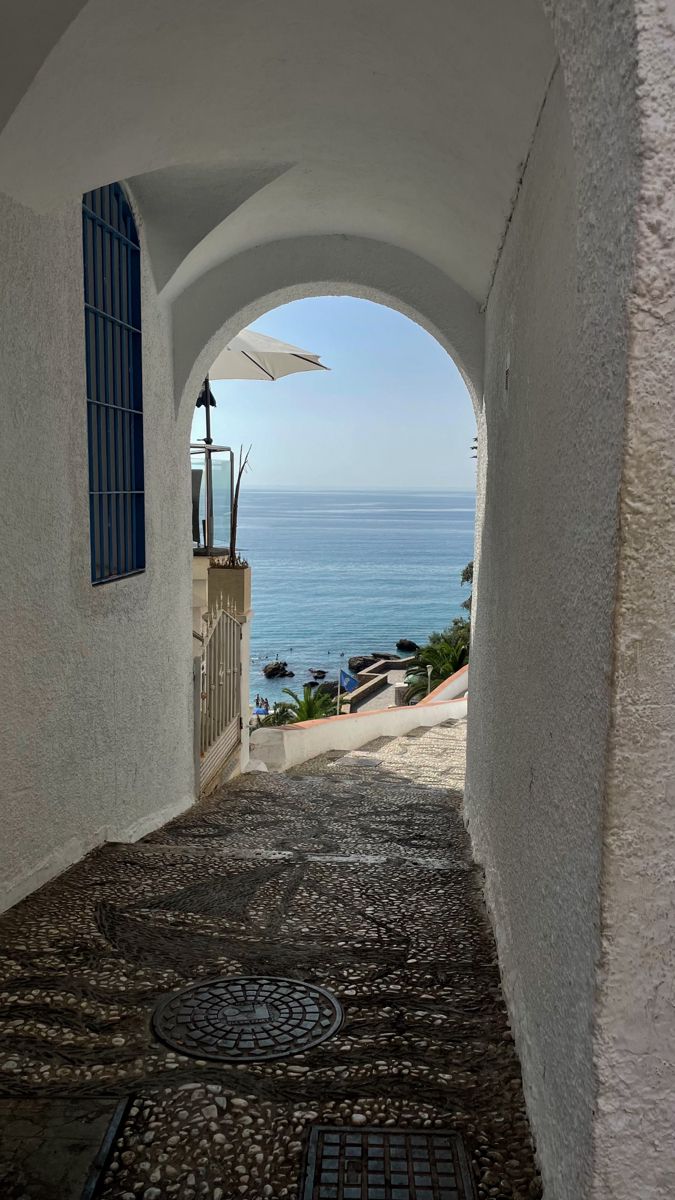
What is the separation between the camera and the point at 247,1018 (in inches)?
136

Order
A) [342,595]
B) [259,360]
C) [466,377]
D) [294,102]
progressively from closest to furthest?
[294,102], [466,377], [259,360], [342,595]

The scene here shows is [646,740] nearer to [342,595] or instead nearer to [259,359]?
[259,359]

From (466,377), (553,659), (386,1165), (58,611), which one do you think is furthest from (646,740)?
(466,377)

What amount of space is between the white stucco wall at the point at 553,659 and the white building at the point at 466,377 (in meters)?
0.02

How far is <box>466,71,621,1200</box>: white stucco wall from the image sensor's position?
2016 millimetres

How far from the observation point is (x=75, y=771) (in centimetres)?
547

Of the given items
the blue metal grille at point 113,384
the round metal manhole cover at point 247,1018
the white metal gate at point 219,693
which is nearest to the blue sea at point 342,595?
the white metal gate at point 219,693

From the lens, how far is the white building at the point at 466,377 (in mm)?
1864

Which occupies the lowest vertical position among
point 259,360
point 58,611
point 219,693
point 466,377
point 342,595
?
point 342,595

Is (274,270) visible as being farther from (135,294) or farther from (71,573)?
(71,573)

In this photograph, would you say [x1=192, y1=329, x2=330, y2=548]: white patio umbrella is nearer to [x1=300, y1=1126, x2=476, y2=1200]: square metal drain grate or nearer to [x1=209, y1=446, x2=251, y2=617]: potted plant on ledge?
[x1=209, y1=446, x2=251, y2=617]: potted plant on ledge

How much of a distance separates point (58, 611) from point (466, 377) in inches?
144

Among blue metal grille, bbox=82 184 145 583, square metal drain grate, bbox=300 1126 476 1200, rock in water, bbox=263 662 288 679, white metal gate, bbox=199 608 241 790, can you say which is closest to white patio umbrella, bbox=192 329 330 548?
white metal gate, bbox=199 608 241 790

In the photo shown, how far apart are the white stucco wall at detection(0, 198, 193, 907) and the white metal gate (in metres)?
2.26
